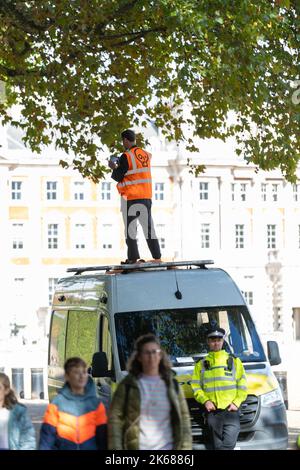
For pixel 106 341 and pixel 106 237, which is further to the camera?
pixel 106 237

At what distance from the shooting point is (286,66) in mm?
21406

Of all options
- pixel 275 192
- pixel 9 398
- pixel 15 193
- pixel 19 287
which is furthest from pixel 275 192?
pixel 9 398

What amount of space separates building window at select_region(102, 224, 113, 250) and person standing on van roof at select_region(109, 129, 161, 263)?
8179 centimetres

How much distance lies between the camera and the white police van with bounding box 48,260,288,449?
13422 millimetres

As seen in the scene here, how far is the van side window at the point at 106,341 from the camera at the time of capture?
13742 mm

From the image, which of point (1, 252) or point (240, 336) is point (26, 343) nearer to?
point (1, 252)

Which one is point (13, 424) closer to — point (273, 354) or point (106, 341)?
point (106, 341)

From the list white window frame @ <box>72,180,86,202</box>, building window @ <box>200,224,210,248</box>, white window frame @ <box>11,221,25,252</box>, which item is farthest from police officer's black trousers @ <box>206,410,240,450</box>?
building window @ <box>200,224,210,248</box>

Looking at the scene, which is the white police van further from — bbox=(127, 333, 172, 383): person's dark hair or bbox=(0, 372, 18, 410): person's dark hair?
bbox=(127, 333, 172, 383): person's dark hair

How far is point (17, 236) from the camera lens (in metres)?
96.1

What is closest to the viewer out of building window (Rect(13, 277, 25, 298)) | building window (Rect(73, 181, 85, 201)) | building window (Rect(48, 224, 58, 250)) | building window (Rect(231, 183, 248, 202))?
building window (Rect(13, 277, 25, 298))

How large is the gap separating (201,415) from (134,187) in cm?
382
